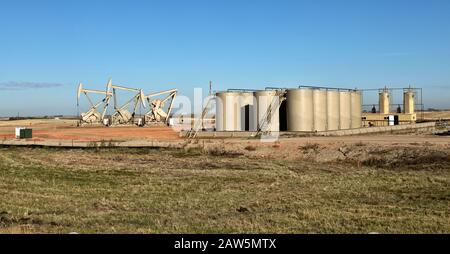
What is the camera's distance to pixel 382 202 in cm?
1177

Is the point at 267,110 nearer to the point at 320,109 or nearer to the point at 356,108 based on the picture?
the point at 320,109

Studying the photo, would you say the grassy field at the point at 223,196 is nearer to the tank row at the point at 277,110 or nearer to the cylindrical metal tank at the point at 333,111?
the tank row at the point at 277,110

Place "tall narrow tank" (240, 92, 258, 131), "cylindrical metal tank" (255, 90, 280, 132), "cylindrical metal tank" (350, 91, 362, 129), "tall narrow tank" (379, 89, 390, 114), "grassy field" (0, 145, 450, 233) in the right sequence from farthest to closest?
1. "tall narrow tank" (379, 89, 390, 114)
2. "cylindrical metal tank" (350, 91, 362, 129)
3. "tall narrow tank" (240, 92, 258, 131)
4. "cylindrical metal tank" (255, 90, 280, 132)
5. "grassy field" (0, 145, 450, 233)

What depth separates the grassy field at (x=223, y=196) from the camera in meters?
8.71

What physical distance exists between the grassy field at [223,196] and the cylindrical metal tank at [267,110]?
19.8 meters

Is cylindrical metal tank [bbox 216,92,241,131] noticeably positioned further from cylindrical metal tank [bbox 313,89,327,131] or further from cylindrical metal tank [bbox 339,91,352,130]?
cylindrical metal tank [bbox 339,91,352,130]

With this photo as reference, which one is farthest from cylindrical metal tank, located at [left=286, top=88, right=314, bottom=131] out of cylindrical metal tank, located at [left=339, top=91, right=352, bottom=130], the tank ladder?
cylindrical metal tank, located at [left=339, top=91, right=352, bottom=130]

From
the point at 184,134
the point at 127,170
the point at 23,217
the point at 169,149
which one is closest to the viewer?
the point at 23,217

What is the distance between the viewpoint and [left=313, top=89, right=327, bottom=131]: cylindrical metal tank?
4462cm

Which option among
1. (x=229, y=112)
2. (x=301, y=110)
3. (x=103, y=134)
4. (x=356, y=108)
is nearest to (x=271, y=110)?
(x=301, y=110)

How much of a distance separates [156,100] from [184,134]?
35965 millimetres

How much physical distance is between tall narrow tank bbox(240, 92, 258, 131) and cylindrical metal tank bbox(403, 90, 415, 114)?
34.2m
